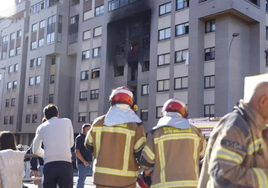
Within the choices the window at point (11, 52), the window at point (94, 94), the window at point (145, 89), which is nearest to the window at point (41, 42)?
the window at point (11, 52)

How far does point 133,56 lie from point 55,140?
3130cm

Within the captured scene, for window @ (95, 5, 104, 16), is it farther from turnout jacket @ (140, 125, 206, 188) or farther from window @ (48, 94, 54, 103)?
turnout jacket @ (140, 125, 206, 188)

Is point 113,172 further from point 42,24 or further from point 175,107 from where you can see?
point 42,24

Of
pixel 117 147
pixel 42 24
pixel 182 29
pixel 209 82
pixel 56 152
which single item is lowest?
pixel 56 152

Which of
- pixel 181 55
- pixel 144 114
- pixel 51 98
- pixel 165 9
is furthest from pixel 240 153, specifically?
pixel 51 98

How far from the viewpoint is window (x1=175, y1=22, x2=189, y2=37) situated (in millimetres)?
31406

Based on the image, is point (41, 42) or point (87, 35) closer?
point (87, 35)

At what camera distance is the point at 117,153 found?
4.32m

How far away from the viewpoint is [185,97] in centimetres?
3022

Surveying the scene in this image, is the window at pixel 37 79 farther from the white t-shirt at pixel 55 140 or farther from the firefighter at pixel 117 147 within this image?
the firefighter at pixel 117 147

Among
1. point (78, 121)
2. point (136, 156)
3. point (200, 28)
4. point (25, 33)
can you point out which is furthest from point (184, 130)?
point (25, 33)

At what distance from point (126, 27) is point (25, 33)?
21.5 meters

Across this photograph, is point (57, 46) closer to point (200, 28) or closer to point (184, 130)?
point (200, 28)

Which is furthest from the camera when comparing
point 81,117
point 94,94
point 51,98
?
point 51,98
